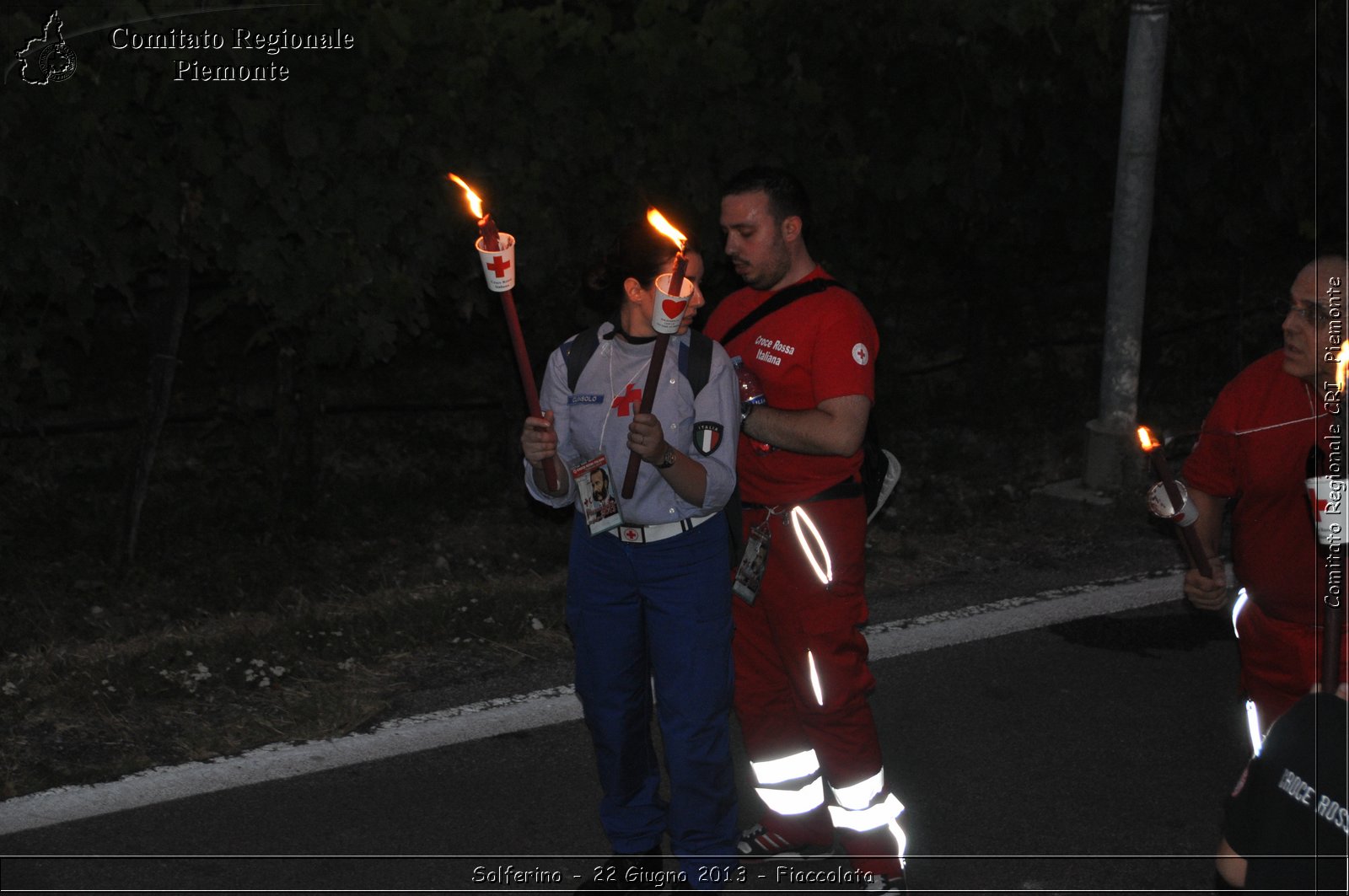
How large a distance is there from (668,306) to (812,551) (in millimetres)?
936

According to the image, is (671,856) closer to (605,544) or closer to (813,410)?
(605,544)

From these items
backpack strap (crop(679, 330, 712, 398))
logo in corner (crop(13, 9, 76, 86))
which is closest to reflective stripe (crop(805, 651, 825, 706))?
backpack strap (crop(679, 330, 712, 398))

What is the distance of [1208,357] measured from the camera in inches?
467

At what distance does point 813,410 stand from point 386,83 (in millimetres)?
3338

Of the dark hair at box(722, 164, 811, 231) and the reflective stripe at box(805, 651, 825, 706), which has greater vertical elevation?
the dark hair at box(722, 164, 811, 231)

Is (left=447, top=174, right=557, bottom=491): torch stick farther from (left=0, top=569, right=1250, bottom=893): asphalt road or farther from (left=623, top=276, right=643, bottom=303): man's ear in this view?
(left=0, top=569, right=1250, bottom=893): asphalt road

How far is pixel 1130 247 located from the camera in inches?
323

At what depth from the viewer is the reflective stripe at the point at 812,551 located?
4.33m

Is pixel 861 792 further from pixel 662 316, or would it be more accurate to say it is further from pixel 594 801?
pixel 662 316

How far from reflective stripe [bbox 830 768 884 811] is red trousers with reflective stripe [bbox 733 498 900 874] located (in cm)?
2

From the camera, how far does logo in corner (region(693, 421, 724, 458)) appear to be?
4137 millimetres

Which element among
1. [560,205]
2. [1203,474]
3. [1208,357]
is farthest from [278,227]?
[1208,357]

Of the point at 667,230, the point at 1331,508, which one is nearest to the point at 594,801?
the point at 667,230

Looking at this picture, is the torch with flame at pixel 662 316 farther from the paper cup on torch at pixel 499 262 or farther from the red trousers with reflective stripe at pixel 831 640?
the red trousers with reflective stripe at pixel 831 640
